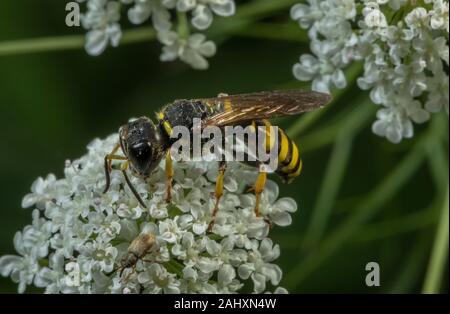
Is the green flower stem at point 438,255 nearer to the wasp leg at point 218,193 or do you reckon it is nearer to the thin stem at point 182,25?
the wasp leg at point 218,193

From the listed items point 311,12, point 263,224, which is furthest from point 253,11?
point 263,224

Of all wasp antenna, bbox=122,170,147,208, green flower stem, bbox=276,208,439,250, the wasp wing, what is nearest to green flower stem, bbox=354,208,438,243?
green flower stem, bbox=276,208,439,250

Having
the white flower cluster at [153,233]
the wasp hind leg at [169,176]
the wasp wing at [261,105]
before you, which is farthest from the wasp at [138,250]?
the wasp wing at [261,105]

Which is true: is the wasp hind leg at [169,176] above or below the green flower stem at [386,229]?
above

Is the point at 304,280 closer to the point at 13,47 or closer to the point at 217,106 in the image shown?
the point at 217,106

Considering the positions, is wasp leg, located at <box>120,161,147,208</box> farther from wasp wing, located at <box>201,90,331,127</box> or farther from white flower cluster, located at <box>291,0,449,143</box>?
white flower cluster, located at <box>291,0,449,143</box>
